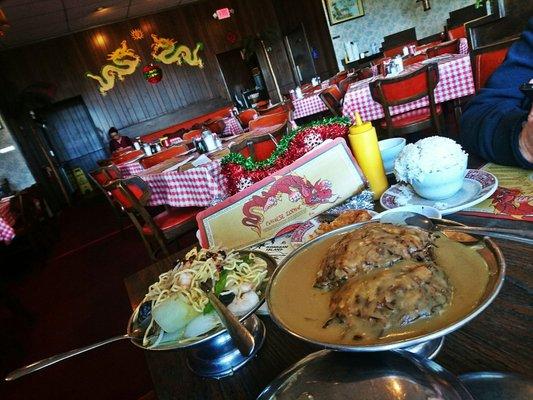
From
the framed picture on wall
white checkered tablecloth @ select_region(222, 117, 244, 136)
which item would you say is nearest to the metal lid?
white checkered tablecloth @ select_region(222, 117, 244, 136)

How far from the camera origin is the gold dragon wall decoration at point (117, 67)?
9953mm

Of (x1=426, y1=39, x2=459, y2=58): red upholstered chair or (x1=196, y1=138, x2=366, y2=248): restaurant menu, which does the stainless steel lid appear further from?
(x1=426, y1=39, x2=459, y2=58): red upholstered chair

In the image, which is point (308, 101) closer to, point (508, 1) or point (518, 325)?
point (508, 1)

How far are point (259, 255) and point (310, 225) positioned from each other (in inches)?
9.7

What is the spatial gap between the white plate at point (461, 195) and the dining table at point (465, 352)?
0.07 meters

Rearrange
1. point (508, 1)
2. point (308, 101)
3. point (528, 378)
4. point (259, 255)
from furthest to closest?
point (308, 101) < point (508, 1) < point (259, 255) < point (528, 378)

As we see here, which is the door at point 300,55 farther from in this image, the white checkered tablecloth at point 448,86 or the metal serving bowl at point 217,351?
the metal serving bowl at point 217,351

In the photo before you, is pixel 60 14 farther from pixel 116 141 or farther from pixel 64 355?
pixel 64 355

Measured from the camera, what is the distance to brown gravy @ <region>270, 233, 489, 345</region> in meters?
0.40

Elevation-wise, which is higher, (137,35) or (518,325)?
(137,35)

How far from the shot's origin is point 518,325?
1.75 feet

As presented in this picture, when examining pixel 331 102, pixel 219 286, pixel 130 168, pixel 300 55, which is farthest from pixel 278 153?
pixel 300 55

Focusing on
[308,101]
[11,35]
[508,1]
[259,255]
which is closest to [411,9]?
[308,101]

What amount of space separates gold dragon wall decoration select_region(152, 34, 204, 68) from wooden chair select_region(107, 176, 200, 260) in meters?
8.54
